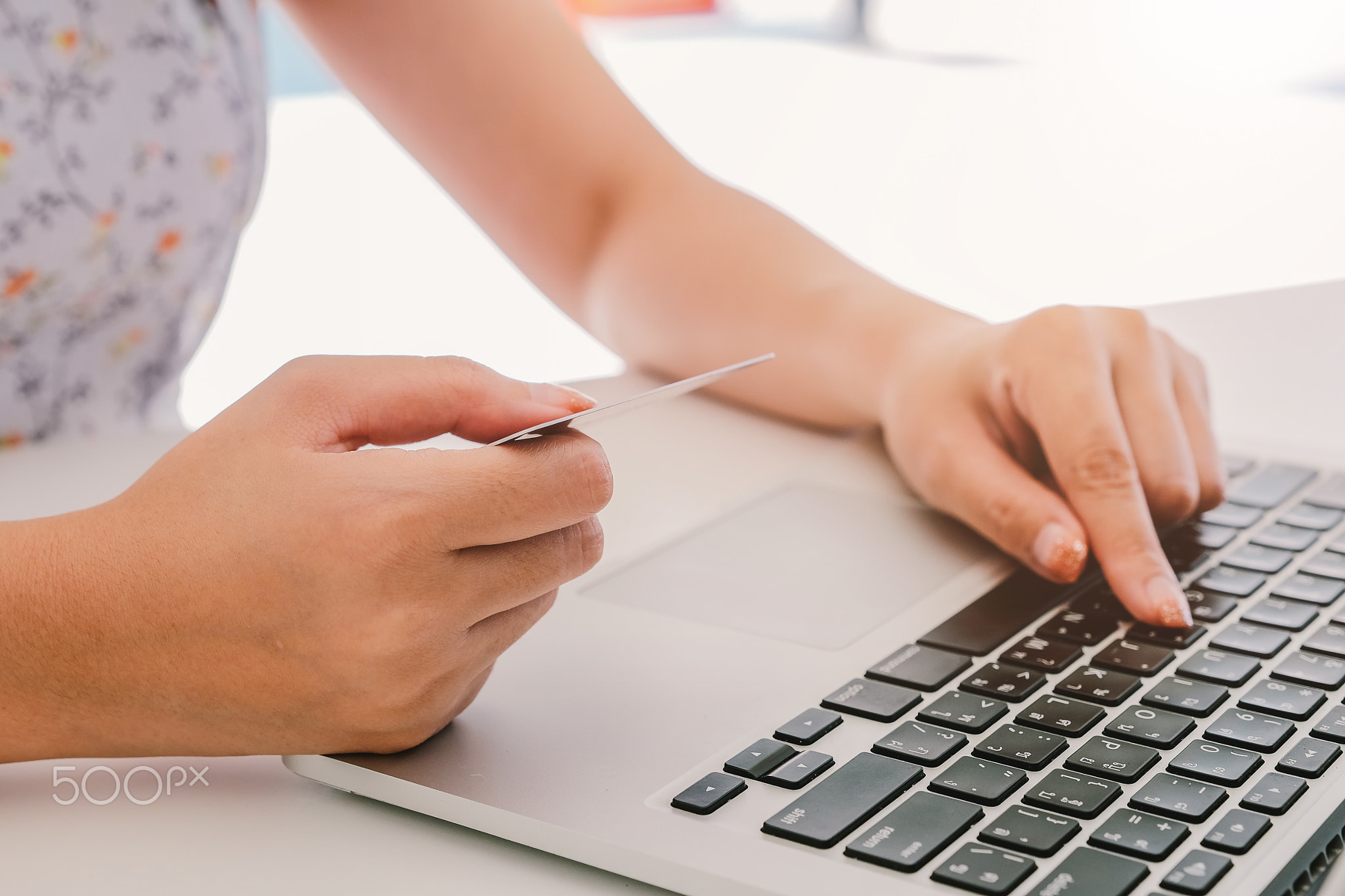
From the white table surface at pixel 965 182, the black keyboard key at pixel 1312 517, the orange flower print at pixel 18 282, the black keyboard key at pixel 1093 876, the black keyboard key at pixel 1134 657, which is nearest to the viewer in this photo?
the black keyboard key at pixel 1093 876

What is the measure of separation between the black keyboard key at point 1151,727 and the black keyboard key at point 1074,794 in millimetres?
26

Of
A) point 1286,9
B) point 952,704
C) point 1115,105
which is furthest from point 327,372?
point 1286,9

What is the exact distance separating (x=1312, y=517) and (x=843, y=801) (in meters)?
0.28

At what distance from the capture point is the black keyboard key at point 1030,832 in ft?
0.86

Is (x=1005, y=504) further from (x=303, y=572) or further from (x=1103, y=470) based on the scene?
(x=303, y=572)

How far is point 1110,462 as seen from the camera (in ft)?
1.47

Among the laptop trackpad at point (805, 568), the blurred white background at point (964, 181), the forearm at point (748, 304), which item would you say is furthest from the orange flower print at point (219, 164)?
the laptop trackpad at point (805, 568)

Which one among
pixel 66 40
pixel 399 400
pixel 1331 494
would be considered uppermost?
pixel 66 40

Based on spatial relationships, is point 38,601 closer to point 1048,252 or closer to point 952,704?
point 952,704

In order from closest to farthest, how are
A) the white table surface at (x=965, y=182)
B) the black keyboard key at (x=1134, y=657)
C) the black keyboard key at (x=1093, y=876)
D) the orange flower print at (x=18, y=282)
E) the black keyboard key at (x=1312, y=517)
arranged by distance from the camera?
1. the black keyboard key at (x=1093, y=876)
2. the black keyboard key at (x=1134, y=657)
3. the black keyboard key at (x=1312, y=517)
4. the orange flower print at (x=18, y=282)
5. the white table surface at (x=965, y=182)

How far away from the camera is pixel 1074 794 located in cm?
28

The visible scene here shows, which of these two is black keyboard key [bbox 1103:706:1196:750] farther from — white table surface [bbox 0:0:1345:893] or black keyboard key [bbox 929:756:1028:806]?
white table surface [bbox 0:0:1345:893]

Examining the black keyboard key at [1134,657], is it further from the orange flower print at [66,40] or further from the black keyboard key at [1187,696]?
the orange flower print at [66,40]

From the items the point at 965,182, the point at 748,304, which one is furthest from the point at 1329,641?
the point at 965,182
